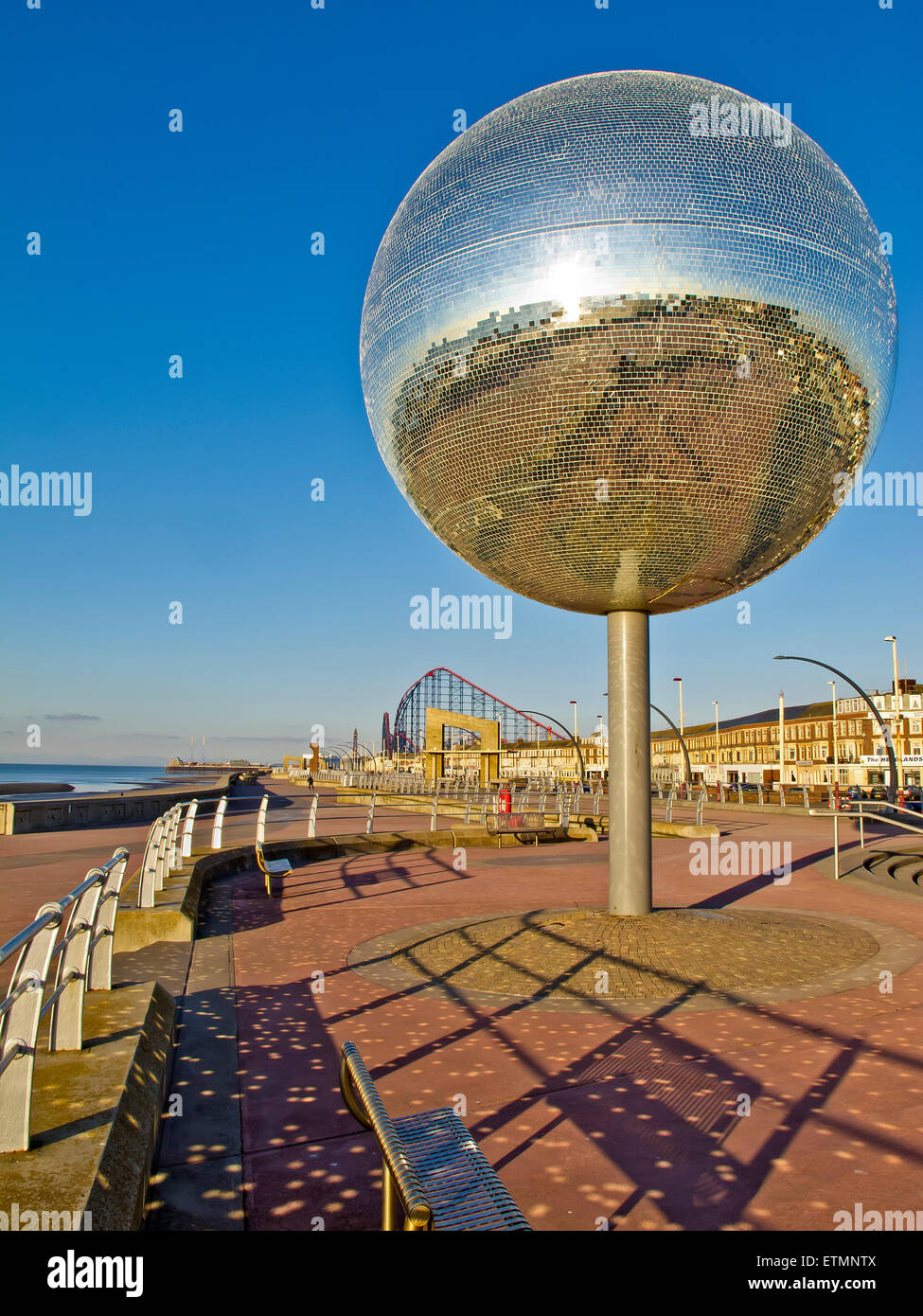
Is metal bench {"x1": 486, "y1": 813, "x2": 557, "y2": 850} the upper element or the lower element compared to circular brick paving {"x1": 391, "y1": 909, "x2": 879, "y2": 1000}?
lower

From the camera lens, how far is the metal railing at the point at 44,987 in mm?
2689

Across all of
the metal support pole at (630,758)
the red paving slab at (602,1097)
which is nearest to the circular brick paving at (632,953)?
the metal support pole at (630,758)

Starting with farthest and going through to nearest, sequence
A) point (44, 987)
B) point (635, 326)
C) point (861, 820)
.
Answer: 1. point (861, 820)
2. point (635, 326)
3. point (44, 987)

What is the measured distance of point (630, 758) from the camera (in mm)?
7742

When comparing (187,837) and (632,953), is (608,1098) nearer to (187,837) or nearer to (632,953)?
(632,953)

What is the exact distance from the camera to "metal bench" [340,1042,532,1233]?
2143 millimetres

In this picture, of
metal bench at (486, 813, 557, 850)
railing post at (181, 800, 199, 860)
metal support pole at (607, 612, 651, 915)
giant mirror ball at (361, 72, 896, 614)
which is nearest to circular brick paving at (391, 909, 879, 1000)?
metal support pole at (607, 612, 651, 915)

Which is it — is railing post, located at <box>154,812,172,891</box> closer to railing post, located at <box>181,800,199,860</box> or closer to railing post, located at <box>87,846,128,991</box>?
railing post, located at <box>181,800,199,860</box>

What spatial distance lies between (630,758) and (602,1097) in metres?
3.92

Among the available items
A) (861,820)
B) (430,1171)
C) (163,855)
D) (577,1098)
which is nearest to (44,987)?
(430,1171)

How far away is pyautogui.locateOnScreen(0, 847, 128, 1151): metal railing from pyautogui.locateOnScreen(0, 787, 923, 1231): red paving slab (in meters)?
0.90

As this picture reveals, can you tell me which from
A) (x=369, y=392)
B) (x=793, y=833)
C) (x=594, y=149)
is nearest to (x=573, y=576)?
(x=369, y=392)

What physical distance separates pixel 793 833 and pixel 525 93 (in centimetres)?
1627

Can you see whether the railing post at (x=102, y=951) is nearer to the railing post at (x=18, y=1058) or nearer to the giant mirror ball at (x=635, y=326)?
the railing post at (x=18, y=1058)
